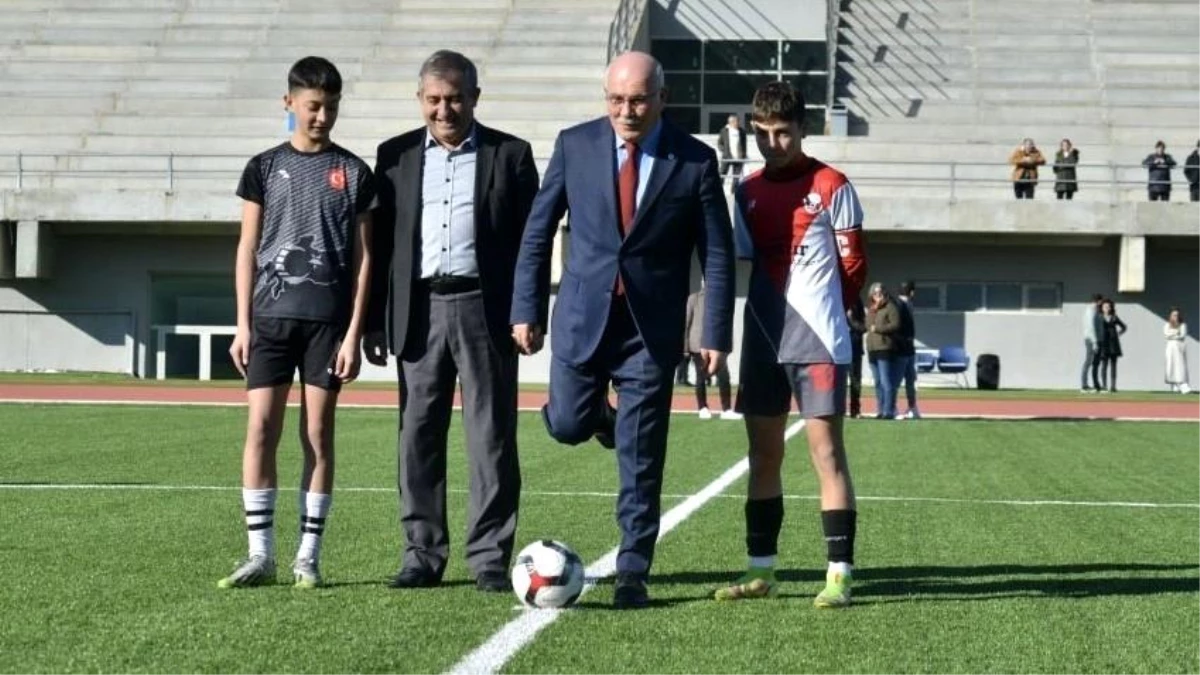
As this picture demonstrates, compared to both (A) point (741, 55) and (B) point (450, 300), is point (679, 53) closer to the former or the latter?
(A) point (741, 55)

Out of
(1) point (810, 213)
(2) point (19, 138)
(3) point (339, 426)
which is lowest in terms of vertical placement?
(3) point (339, 426)

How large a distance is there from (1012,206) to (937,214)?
136 centimetres

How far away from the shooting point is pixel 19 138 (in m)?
42.9

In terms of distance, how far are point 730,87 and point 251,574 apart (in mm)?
40063

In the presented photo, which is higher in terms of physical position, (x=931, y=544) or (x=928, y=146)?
(x=928, y=146)

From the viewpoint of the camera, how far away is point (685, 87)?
4672cm

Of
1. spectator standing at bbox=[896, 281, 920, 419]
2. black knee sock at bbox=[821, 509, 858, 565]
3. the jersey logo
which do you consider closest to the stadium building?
spectator standing at bbox=[896, 281, 920, 419]

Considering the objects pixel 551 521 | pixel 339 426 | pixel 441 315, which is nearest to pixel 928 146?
pixel 339 426

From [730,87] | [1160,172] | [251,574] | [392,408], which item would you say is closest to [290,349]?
[251,574]

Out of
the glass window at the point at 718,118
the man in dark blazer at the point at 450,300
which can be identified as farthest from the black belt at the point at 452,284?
the glass window at the point at 718,118

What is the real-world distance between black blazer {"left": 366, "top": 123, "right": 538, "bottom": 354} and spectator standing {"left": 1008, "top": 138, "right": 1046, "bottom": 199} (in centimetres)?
3108

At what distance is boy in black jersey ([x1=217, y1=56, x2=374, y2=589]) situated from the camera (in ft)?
25.0

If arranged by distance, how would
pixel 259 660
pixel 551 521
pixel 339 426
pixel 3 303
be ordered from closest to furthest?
pixel 259 660
pixel 551 521
pixel 339 426
pixel 3 303

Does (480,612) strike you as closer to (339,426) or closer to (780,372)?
(780,372)
